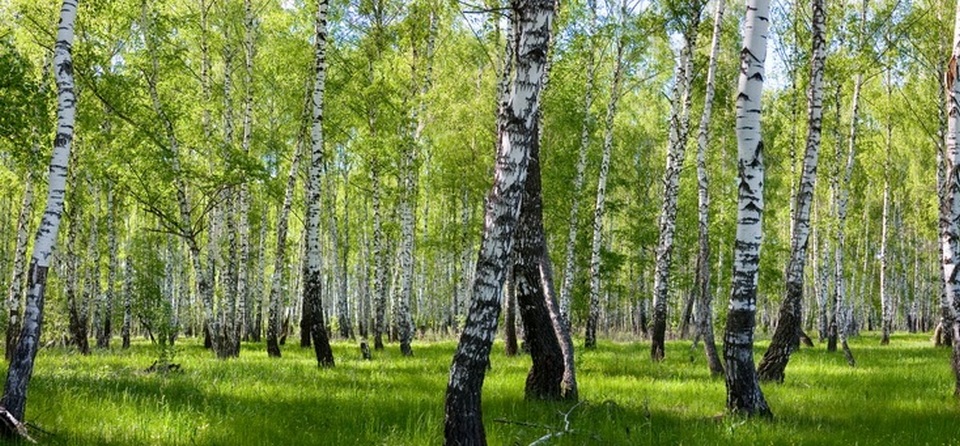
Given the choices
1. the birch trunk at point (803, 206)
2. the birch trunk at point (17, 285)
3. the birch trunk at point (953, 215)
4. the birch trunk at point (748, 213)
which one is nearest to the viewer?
the birch trunk at point (748, 213)

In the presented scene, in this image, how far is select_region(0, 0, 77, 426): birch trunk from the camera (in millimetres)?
5973

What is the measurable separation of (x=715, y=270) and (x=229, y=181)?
2534 centimetres

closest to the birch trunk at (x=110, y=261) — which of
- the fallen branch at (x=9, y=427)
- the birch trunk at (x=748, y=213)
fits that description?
the fallen branch at (x=9, y=427)

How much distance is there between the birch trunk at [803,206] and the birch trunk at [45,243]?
393 inches

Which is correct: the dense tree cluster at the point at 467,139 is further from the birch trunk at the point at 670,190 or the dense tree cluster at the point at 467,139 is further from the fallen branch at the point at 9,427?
the fallen branch at the point at 9,427

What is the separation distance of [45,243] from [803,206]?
33.7 ft

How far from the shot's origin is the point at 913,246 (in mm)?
51719

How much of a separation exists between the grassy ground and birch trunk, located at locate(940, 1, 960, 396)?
4.21ft

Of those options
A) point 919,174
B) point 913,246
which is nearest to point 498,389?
point 919,174

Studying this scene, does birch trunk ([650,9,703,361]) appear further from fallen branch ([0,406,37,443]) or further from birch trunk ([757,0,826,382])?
fallen branch ([0,406,37,443])

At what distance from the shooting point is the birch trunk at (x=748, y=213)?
7.57 metres

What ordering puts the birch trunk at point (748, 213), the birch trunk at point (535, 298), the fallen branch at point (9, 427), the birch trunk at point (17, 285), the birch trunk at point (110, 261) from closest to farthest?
the fallen branch at point (9, 427) < the birch trunk at point (748, 213) < the birch trunk at point (535, 298) < the birch trunk at point (17, 285) < the birch trunk at point (110, 261)

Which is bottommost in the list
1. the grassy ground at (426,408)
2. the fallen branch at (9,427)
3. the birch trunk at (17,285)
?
the grassy ground at (426,408)

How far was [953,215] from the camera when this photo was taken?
8938mm
